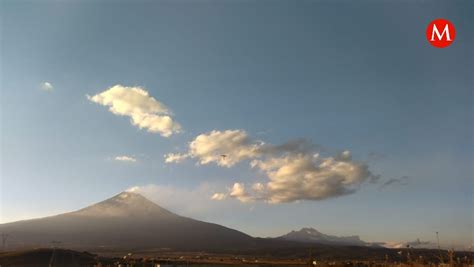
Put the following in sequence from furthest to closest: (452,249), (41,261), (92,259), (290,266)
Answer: (290,266) → (92,259) → (41,261) → (452,249)

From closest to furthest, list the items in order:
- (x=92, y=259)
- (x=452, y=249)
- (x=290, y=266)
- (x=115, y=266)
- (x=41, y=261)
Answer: (x=452, y=249), (x=115, y=266), (x=41, y=261), (x=92, y=259), (x=290, y=266)

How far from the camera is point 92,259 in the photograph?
144 m

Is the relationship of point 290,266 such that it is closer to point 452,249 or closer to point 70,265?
point 70,265

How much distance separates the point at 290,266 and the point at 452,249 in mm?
151159

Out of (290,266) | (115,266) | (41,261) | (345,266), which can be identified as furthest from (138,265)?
(345,266)

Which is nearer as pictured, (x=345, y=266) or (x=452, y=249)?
(x=452, y=249)

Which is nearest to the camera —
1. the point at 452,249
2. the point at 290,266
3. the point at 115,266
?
the point at 452,249

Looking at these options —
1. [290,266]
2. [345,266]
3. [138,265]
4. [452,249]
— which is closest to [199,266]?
[138,265]

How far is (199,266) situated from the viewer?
484ft

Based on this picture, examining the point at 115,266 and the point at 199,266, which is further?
the point at 199,266

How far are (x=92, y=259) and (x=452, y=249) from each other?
5695 inches

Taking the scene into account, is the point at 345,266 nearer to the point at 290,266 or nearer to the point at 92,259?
the point at 290,266

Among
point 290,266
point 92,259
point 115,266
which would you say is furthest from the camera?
point 290,266

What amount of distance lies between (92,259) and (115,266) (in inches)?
961
